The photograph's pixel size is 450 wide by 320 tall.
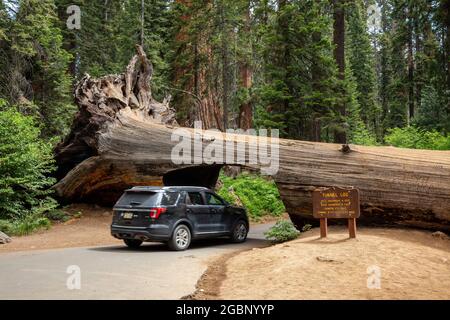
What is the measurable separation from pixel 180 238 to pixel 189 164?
4169 mm

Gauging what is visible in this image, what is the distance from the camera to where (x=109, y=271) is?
850 centimetres

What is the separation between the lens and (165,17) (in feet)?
112

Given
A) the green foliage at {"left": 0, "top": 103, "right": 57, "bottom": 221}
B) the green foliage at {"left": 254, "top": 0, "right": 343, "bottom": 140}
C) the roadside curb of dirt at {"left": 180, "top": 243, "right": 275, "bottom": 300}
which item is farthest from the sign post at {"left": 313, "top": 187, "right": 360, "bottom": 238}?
the green foliage at {"left": 0, "top": 103, "right": 57, "bottom": 221}

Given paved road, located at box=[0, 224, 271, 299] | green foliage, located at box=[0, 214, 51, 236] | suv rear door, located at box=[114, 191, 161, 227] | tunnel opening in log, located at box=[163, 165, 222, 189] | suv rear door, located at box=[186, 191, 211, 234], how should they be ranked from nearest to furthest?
paved road, located at box=[0, 224, 271, 299] < suv rear door, located at box=[114, 191, 161, 227] < suv rear door, located at box=[186, 191, 211, 234] < green foliage, located at box=[0, 214, 51, 236] < tunnel opening in log, located at box=[163, 165, 222, 189]

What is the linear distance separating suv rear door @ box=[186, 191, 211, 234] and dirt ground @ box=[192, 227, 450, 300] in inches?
81.0

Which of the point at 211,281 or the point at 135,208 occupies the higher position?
the point at 135,208

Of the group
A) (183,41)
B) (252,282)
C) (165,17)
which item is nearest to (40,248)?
(252,282)

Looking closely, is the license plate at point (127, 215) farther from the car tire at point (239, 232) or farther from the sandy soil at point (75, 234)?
the car tire at point (239, 232)

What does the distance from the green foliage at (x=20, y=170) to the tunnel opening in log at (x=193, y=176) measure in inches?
186

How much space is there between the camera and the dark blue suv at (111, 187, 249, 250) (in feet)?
37.3

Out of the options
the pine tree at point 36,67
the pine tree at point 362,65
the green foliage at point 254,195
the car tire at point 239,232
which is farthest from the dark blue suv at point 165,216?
the pine tree at point 362,65

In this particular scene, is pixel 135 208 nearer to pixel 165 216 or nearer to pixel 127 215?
pixel 127 215

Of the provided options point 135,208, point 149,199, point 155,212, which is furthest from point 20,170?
point 155,212

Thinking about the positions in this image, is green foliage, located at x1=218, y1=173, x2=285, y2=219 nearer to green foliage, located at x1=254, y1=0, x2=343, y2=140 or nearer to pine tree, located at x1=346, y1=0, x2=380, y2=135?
green foliage, located at x1=254, y1=0, x2=343, y2=140
